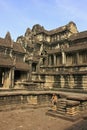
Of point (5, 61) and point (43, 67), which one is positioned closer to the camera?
point (5, 61)

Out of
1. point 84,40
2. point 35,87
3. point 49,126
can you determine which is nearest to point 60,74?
point 35,87

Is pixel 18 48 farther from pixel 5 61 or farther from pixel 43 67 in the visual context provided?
pixel 5 61

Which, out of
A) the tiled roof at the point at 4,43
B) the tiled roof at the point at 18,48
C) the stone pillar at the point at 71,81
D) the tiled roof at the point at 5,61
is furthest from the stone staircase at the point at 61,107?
the tiled roof at the point at 18,48

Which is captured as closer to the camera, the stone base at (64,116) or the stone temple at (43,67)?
the stone base at (64,116)

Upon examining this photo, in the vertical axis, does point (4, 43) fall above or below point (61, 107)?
above

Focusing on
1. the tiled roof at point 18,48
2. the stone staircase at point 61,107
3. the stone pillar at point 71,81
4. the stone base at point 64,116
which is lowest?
the stone base at point 64,116

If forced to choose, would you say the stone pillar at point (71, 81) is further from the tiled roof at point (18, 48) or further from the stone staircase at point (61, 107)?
the tiled roof at point (18, 48)

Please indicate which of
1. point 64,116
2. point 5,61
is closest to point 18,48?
point 5,61

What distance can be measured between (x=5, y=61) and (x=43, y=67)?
659 cm

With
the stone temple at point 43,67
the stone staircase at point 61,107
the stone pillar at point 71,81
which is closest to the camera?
the stone staircase at point 61,107

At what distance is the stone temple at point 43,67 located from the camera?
15.0 m

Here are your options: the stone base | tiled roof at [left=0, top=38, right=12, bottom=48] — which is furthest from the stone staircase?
tiled roof at [left=0, top=38, right=12, bottom=48]

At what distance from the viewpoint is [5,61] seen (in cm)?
2361

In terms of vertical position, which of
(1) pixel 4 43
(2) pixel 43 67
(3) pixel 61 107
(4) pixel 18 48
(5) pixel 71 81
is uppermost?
(1) pixel 4 43
